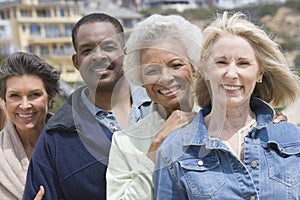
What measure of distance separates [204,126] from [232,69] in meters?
0.25

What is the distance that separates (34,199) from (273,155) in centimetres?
106

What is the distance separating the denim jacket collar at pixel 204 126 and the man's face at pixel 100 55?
0.49m

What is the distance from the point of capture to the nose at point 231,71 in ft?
6.91

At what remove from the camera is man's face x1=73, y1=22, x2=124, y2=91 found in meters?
2.51

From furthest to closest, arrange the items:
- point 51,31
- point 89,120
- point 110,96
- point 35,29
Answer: point 51,31, point 35,29, point 110,96, point 89,120

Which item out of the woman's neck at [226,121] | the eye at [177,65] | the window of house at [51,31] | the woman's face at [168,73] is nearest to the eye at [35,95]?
the woman's face at [168,73]

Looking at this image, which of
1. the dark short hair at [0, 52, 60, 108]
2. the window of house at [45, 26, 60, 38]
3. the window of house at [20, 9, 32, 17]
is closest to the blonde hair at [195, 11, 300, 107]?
the dark short hair at [0, 52, 60, 108]

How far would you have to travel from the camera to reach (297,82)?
2.31m

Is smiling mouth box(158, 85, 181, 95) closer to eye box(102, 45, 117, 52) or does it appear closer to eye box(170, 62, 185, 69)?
eye box(170, 62, 185, 69)

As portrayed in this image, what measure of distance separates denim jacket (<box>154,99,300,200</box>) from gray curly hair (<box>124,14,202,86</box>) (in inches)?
12.7

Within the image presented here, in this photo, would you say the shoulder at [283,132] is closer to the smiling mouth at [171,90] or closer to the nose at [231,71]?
→ the nose at [231,71]

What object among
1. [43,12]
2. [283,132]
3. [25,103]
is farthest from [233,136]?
[43,12]

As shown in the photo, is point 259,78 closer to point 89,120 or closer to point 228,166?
point 228,166

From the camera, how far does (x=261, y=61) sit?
86.0 inches
